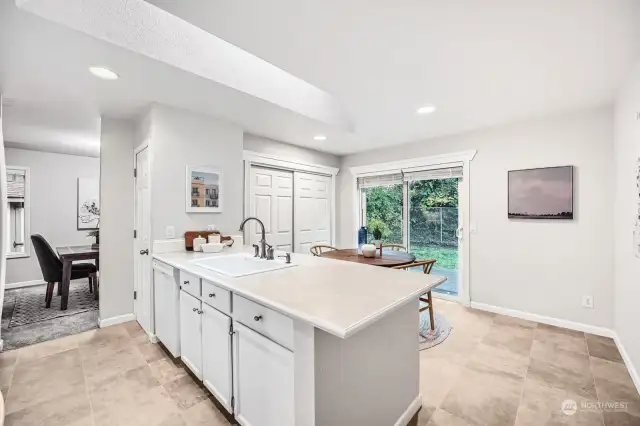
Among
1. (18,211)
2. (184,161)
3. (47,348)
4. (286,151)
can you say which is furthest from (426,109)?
(18,211)

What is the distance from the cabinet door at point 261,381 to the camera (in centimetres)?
123

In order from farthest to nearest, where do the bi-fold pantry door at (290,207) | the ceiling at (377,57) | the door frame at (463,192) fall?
the bi-fold pantry door at (290,207), the door frame at (463,192), the ceiling at (377,57)

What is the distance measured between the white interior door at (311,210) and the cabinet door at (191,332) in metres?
2.48

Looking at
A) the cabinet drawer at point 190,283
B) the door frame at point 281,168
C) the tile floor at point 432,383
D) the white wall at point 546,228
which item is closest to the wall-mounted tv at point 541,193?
the white wall at point 546,228

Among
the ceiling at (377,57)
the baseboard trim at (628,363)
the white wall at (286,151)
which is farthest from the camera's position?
the white wall at (286,151)

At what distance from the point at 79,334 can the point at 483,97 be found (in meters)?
4.55

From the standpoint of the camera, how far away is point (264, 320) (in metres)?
1.33

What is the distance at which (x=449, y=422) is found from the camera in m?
1.73

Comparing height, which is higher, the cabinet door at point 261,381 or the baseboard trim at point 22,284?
the cabinet door at point 261,381

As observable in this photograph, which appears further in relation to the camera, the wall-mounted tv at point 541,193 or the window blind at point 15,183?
the window blind at point 15,183

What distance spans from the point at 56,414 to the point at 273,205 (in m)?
2.94

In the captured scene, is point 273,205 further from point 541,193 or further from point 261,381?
point 541,193

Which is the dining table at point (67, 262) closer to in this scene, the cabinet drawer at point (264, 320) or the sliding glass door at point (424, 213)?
the cabinet drawer at point (264, 320)

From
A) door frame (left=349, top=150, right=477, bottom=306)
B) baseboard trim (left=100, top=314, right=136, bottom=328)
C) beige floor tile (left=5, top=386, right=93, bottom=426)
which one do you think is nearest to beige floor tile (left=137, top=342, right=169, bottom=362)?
beige floor tile (left=5, top=386, right=93, bottom=426)
